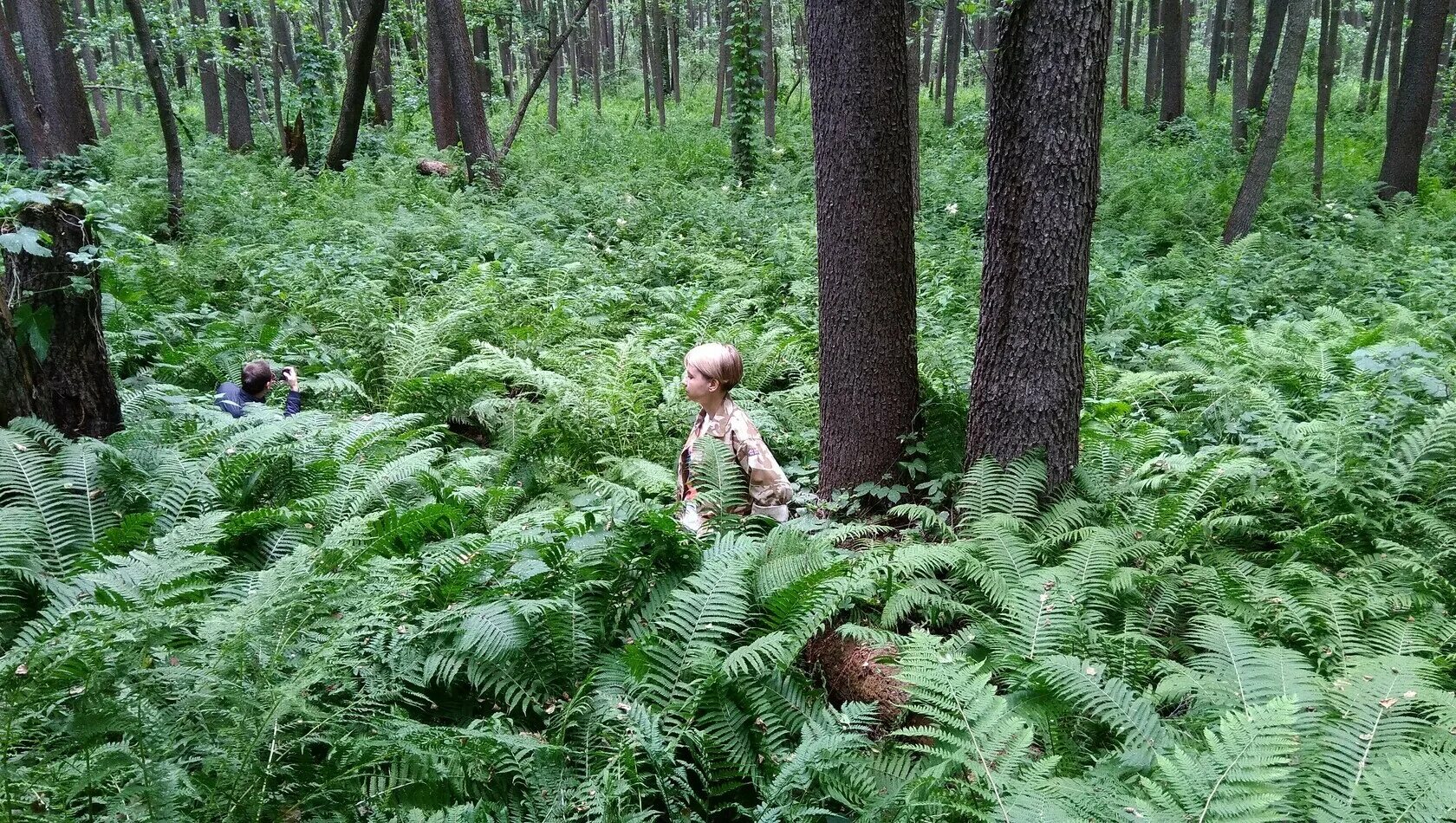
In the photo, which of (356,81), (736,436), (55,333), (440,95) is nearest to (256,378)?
(55,333)

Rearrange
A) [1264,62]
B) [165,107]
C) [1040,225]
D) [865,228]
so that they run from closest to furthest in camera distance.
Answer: [1040,225]
[865,228]
[165,107]
[1264,62]

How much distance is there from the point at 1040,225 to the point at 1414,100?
44.6ft

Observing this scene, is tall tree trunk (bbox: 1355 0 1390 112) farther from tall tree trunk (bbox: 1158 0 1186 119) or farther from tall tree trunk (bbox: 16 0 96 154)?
tall tree trunk (bbox: 16 0 96 154)

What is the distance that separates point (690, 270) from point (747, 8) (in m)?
9.45

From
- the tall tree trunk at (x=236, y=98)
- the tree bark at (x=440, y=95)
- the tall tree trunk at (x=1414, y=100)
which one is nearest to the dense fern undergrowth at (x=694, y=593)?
the tall tree trunk at (x=1414, y=100)

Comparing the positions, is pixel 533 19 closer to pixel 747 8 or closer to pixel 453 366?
pixel 747 8

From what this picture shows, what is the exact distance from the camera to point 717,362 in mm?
4473

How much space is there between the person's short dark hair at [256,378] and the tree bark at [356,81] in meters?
10.2

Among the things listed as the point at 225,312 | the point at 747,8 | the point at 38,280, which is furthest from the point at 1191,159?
the point at 38,280

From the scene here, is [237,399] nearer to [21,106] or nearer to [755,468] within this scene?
[755,468]

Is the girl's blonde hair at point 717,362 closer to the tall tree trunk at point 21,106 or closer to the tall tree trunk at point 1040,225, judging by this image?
the tall tree trunk at point 1040,225

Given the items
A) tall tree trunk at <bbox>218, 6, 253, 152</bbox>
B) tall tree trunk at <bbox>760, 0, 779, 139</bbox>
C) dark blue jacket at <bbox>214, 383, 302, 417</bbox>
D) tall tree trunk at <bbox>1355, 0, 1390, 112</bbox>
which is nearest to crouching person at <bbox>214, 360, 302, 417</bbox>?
dark blue jacket at <bbox>214, 383, 302, 417</bbox>

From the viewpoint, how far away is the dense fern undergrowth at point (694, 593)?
230 cm

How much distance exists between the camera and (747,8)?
17.3 metres
